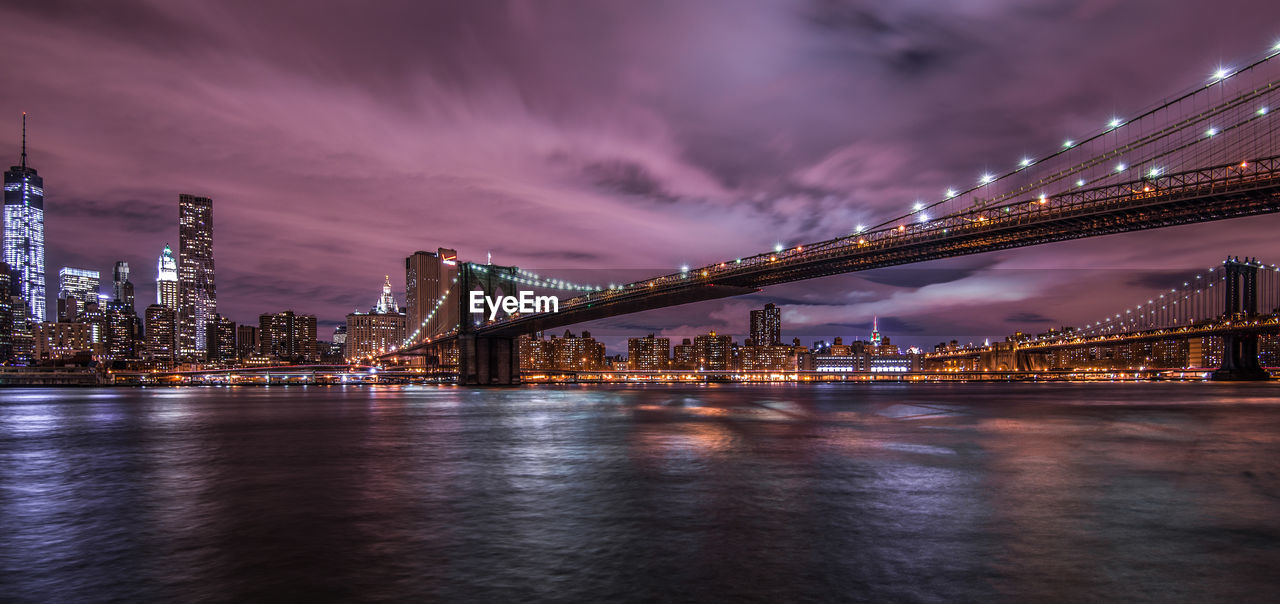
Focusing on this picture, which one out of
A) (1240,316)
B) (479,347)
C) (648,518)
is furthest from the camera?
(1240,316)

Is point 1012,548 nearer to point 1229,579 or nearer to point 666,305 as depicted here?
point 1229,579

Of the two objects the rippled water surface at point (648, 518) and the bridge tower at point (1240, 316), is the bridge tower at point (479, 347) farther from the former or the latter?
the bridge tower at point (1240, 316)

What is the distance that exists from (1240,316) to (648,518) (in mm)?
110368

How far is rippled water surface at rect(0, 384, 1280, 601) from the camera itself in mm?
7102

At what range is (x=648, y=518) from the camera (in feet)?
33.3

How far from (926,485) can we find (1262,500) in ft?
17.0

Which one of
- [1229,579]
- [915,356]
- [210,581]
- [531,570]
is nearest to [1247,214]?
[1229,579]

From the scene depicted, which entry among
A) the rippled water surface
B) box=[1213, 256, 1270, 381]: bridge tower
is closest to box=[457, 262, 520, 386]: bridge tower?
the rippled water surface

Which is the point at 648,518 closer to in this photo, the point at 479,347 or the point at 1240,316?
the point at 479,347

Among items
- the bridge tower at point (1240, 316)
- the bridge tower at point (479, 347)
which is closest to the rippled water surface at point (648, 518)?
→ the bridge tower at point (479, 347)

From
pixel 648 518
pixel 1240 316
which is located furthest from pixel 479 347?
pixel 1240 316

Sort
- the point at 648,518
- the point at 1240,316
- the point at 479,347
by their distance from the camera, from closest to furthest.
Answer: the point at 648,518 → the point at 479,347 → the point at 1240,316

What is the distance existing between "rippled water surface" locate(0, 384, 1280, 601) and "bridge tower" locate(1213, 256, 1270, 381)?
8556 centimetres

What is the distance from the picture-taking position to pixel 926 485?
1278cm
